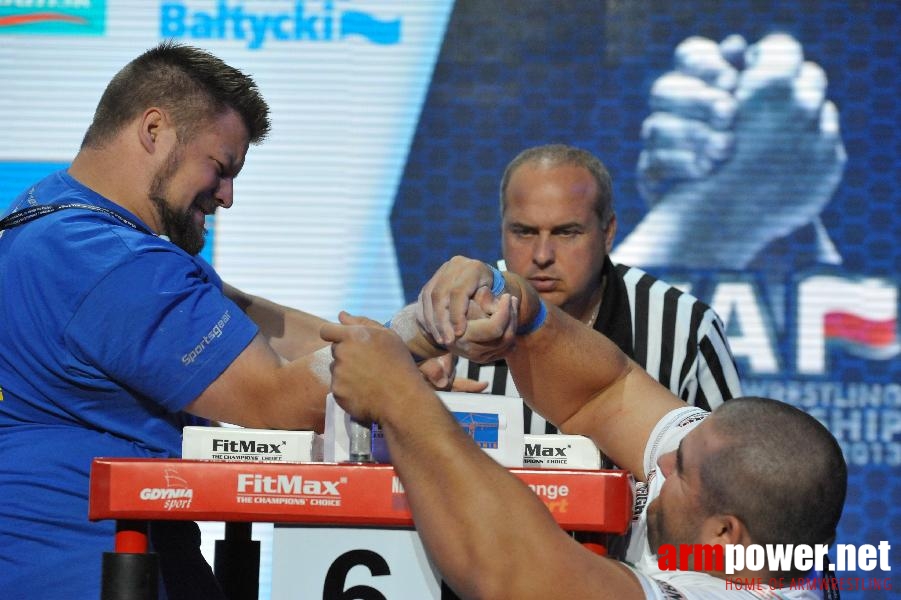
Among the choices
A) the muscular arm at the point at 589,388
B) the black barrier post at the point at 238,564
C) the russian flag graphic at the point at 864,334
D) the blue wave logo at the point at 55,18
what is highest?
the blue wave logo at the point at 55,18

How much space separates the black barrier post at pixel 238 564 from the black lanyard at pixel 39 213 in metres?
0.52

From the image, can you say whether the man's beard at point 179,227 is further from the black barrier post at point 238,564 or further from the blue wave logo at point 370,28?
the blue wave logo at point 370,28

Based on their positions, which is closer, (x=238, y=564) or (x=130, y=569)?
(x=130, y=569)

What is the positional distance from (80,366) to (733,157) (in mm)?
2567

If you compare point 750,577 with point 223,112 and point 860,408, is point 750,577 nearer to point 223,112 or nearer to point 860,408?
point 223,112

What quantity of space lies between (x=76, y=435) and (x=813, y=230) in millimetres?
2655

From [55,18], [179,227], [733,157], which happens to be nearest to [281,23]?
[55,18]

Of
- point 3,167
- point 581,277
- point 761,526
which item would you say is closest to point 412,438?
point 761,526

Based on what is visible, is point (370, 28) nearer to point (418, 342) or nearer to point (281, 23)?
point (281, 23)

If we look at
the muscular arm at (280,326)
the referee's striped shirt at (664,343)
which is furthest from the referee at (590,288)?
the muscular arm at (280,326)

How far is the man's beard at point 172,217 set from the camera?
68.5 inches

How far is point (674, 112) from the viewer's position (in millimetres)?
3568

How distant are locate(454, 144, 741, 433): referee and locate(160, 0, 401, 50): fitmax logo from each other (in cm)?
117

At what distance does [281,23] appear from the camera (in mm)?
3613
